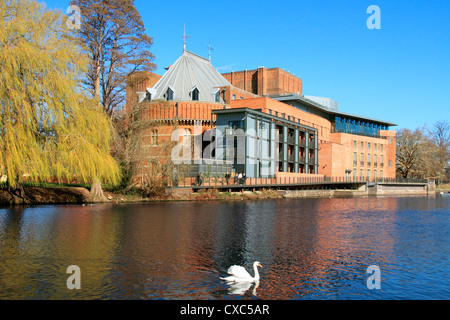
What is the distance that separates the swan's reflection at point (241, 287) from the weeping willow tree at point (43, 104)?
16.4m

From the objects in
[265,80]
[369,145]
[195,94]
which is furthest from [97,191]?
[369,145]

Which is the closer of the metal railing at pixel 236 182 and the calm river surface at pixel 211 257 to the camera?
the calm river surface at pixel 211 257

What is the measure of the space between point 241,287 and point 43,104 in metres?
18.7

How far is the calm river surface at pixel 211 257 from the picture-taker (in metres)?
11.2

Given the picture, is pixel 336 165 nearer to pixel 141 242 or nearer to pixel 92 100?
pixel 92 100

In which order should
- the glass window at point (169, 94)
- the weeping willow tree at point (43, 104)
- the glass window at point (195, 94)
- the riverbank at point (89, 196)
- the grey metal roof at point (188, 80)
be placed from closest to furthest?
the weeping willow tree at point (43, 104) < the riverbank at point (89, 196) < the glass window at point (195, 94) < the glass window at point (169, 94) < the grey metal roof at point (188, 80)

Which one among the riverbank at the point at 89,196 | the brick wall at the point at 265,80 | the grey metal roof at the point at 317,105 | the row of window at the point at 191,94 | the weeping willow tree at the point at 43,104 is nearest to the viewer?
the weeping willow tree at the point at 43,104

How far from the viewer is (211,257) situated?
15.0 m

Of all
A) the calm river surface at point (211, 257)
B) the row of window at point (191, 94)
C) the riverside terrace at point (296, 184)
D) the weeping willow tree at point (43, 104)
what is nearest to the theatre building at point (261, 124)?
the row of window at point (191, 94)

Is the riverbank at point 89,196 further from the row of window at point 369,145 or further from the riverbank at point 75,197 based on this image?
the row of window at point 369,145

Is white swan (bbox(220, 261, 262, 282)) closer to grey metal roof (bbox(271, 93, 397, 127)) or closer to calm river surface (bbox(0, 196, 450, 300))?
calm river surface (bbox(0, 196, 450, 300))
